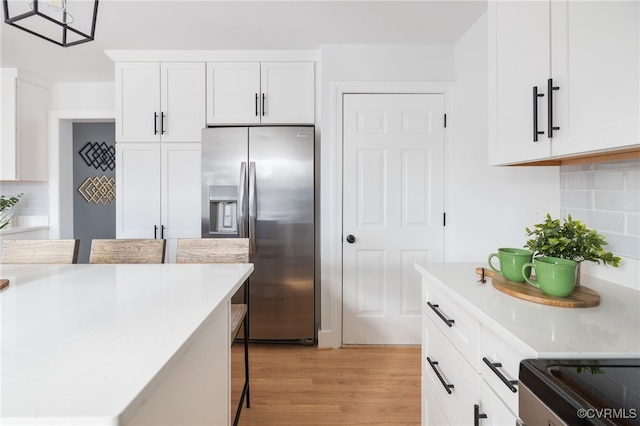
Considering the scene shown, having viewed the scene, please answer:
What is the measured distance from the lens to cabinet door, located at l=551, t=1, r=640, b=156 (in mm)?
838

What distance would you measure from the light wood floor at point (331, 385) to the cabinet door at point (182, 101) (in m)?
1.94

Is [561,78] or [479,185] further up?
[561,78]

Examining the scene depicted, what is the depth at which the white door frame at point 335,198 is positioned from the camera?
2.60 m

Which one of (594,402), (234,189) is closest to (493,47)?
(594,402)

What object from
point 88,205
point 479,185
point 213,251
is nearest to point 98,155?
point 88,205

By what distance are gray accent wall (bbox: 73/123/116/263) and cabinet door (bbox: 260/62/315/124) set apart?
241 centimetres

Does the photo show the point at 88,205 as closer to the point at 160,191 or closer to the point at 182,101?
the point at 160,191

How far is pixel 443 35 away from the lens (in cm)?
243

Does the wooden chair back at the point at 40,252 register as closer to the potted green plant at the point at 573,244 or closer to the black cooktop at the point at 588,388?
the black cooktop at the point at 588,388

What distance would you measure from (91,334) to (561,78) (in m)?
1.56

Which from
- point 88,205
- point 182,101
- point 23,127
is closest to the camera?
point 182,101

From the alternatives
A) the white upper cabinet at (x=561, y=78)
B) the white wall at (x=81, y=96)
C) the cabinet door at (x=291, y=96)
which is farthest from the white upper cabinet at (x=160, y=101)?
the white upper cabinet at (x=561, y=78)

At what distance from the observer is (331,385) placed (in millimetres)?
2098

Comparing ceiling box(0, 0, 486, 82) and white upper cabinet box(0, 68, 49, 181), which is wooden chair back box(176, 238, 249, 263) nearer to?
ceiling box(0, 0, 486, 82)
